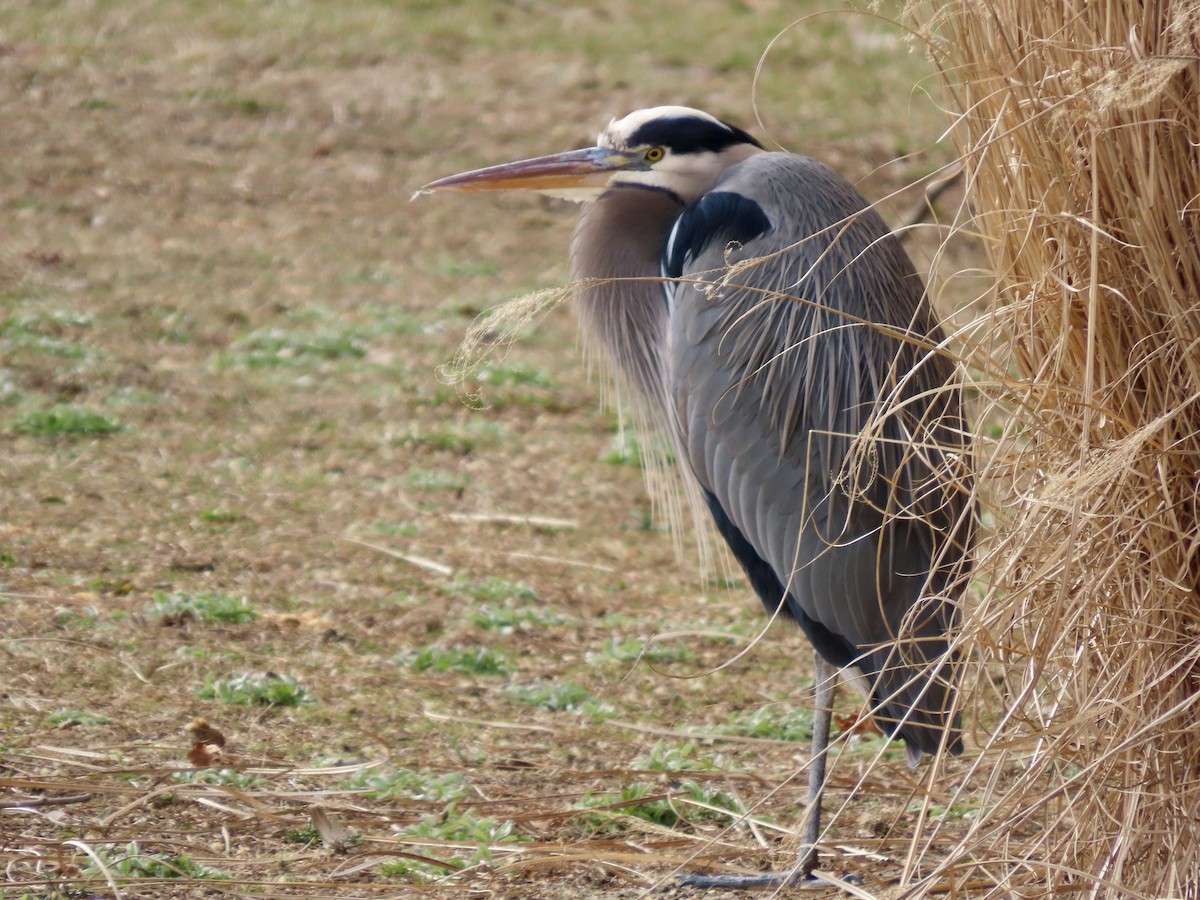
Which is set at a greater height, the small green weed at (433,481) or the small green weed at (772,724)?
the small green weed at (433,481)

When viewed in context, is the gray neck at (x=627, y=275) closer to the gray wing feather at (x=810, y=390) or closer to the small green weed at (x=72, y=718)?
the gray wing feather at (x=810, y=390)

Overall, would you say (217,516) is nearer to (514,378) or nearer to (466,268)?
(514,378)

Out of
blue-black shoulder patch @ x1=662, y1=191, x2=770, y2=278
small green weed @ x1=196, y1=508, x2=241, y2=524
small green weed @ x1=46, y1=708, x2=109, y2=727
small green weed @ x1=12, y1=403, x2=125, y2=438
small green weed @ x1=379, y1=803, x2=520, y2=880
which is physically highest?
blue-black shoulder patch @ x1=662, y1=191, x2=770, y2=278

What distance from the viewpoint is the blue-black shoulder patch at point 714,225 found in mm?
3246

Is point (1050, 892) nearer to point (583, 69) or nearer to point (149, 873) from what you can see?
point (149, 873)

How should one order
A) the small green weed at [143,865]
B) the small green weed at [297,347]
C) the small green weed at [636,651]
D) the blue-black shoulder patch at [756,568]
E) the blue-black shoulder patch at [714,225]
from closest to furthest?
1. the small green weed at [143,865]
2. the blue-black shoulder patch at [714,225]
3. the blue-black shoulder patch at [756,568]
4. the small green weed at [636,651]
5. the small green weed at [297,347]

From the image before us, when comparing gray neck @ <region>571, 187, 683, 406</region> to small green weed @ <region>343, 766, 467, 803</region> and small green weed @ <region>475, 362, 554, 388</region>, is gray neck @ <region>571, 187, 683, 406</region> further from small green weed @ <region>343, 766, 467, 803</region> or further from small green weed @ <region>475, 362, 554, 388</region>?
small green weed @ <region>475, 362, 554, 388</region>

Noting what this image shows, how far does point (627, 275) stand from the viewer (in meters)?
3.71

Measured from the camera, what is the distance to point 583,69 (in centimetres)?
986

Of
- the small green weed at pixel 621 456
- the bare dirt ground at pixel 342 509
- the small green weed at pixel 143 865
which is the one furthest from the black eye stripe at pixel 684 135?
the small green weed at pixel 621 456

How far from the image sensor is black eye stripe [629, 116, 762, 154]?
3.55 metres

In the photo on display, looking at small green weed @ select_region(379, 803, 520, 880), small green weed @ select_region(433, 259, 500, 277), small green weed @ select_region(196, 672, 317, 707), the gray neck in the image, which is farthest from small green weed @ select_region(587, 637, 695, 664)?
small green weed @ select_region(433, 259, 500, 277)

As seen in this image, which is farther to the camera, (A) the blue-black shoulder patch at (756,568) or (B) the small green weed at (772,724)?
(B) the small green weed at (772,724)

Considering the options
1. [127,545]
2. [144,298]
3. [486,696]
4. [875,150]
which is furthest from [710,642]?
[875,150]
